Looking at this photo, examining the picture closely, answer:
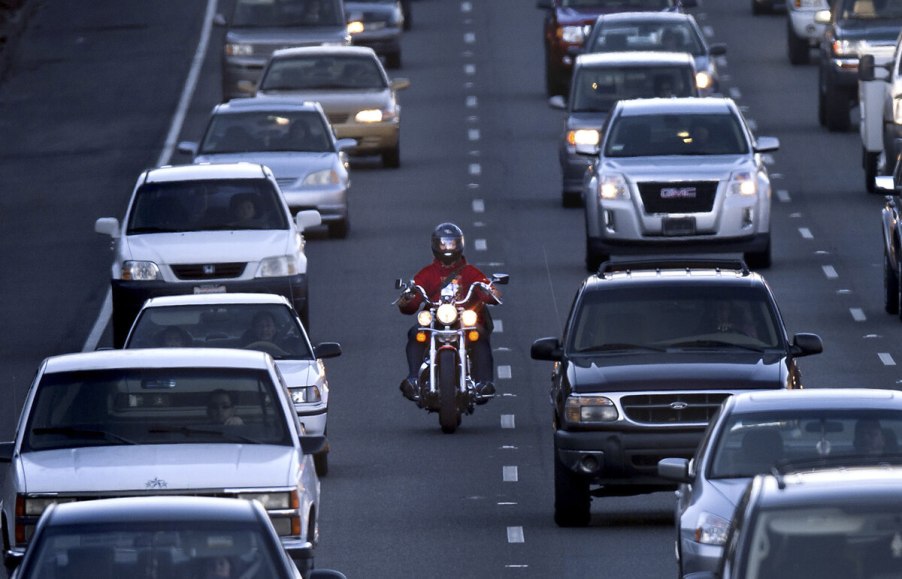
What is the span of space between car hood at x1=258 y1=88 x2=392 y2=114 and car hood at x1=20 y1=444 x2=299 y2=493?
2356 cm

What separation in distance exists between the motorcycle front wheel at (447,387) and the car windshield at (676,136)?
8650mm

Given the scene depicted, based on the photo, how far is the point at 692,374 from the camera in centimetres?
1836

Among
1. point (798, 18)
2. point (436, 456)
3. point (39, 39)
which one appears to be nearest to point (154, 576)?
point (436, 456)

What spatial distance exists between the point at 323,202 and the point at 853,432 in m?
19.1

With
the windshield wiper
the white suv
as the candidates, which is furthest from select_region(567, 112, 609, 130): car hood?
the windshield wiper

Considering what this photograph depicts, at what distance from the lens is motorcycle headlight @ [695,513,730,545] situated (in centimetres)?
1420

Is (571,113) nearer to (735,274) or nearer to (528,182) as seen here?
(528,182)

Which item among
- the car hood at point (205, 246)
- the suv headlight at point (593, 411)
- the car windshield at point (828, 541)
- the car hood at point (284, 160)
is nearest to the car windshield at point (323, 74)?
the car hood at point (284, 160)

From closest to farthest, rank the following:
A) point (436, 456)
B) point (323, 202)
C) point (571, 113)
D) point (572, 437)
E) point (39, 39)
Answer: point (572, 437) → point (436, 456) → point (323, 202) → point (571, 113) → point (39, 39)

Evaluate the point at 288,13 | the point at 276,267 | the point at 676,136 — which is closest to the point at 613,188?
the point at 676,136

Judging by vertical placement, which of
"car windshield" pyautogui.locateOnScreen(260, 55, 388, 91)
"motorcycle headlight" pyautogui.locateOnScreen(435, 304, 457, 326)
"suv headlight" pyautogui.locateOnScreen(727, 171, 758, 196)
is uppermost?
"motorcycle headlight" pyautogui.locateOnScreen(435, 304, 457, 326)

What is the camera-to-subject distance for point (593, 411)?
18266 mm

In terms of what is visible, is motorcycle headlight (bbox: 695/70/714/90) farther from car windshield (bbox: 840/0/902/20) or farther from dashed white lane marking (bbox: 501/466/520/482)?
dashed white lane marking (bbox: 501/466/520/482)

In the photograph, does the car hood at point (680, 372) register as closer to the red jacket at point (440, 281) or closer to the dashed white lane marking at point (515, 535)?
the dashed white lane marking at point (515, 535)
